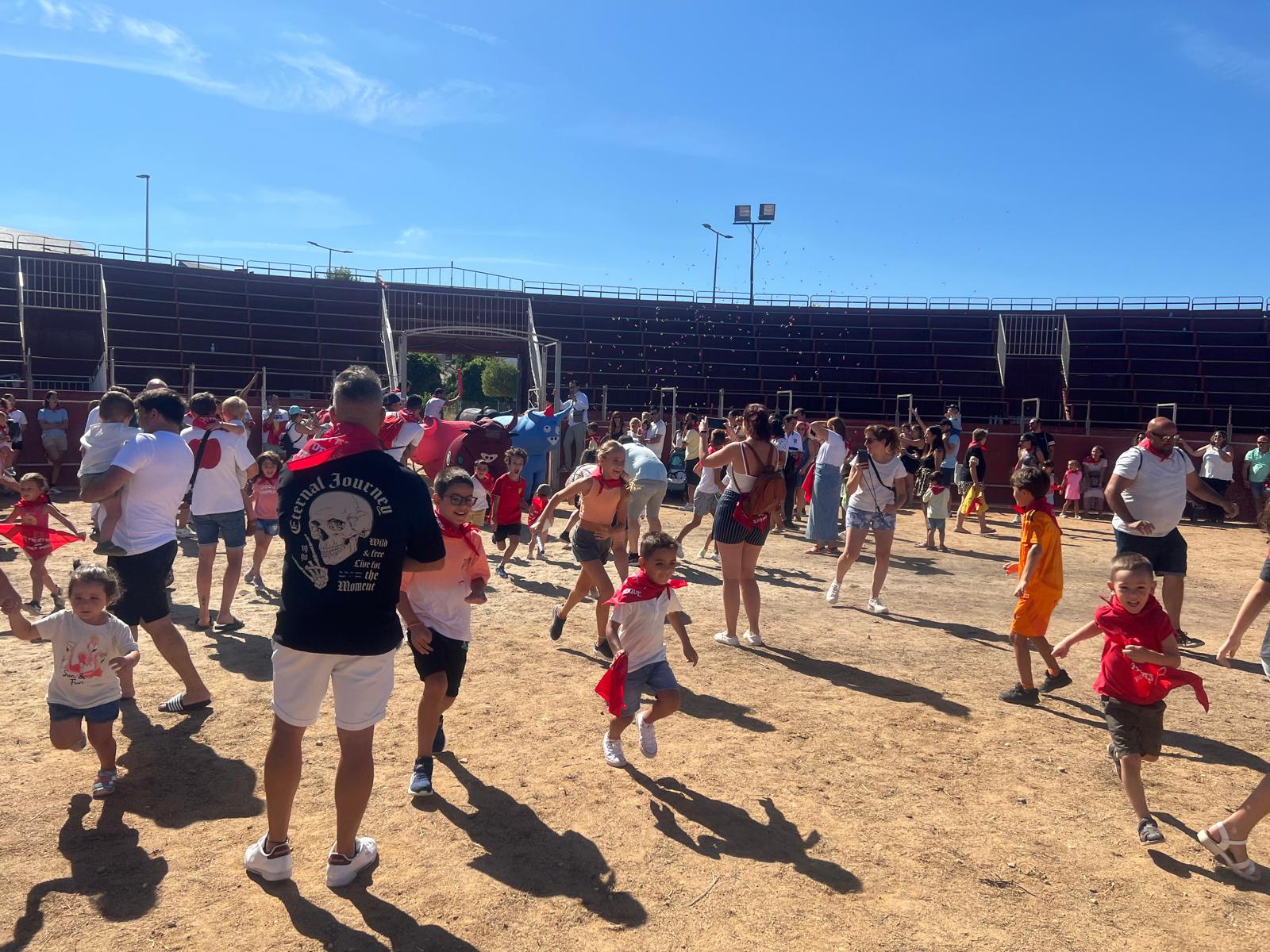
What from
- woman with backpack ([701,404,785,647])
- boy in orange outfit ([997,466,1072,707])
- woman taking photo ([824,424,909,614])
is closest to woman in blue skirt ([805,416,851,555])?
woman taking photo ([824,424,909,614])

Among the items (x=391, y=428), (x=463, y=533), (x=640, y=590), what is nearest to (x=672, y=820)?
(x=640, y=590)

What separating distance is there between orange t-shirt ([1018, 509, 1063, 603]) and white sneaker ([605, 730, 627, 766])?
272 cm

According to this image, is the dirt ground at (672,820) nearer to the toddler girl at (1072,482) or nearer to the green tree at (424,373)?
the toddler girl at (1072,482)

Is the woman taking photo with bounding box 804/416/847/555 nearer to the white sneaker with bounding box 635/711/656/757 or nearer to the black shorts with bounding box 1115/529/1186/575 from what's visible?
the black shorts with bounding box 1115/529/1186/575

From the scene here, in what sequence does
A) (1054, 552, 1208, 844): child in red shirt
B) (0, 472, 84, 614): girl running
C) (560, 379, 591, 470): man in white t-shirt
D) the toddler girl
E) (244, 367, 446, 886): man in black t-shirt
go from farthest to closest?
(560, 379, 591, 470): man in white t-shirt < the toddler girl < (0, 472, 84, 614): girl running < (1054, 552, 1208, 844): child in red shirt < (244, 367, 446, 886): man in black t-shirt

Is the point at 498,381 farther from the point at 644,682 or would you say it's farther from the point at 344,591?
the point at 344,591

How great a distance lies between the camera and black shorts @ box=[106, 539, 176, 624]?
4.75 meters

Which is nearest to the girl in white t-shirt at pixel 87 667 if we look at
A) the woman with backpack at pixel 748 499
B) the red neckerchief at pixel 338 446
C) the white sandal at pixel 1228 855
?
the red neckerchief at pixel 338 446

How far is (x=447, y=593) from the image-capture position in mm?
4113

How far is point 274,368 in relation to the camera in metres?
25.9

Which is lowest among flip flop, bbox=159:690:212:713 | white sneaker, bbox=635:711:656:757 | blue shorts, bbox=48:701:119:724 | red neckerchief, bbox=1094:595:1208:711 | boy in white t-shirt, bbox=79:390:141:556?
flip flop, bbox=159:690:212:713

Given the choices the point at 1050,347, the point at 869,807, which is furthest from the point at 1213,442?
the point at 869,807

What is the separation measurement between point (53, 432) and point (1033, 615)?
16001 mm

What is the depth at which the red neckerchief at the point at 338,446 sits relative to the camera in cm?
318
